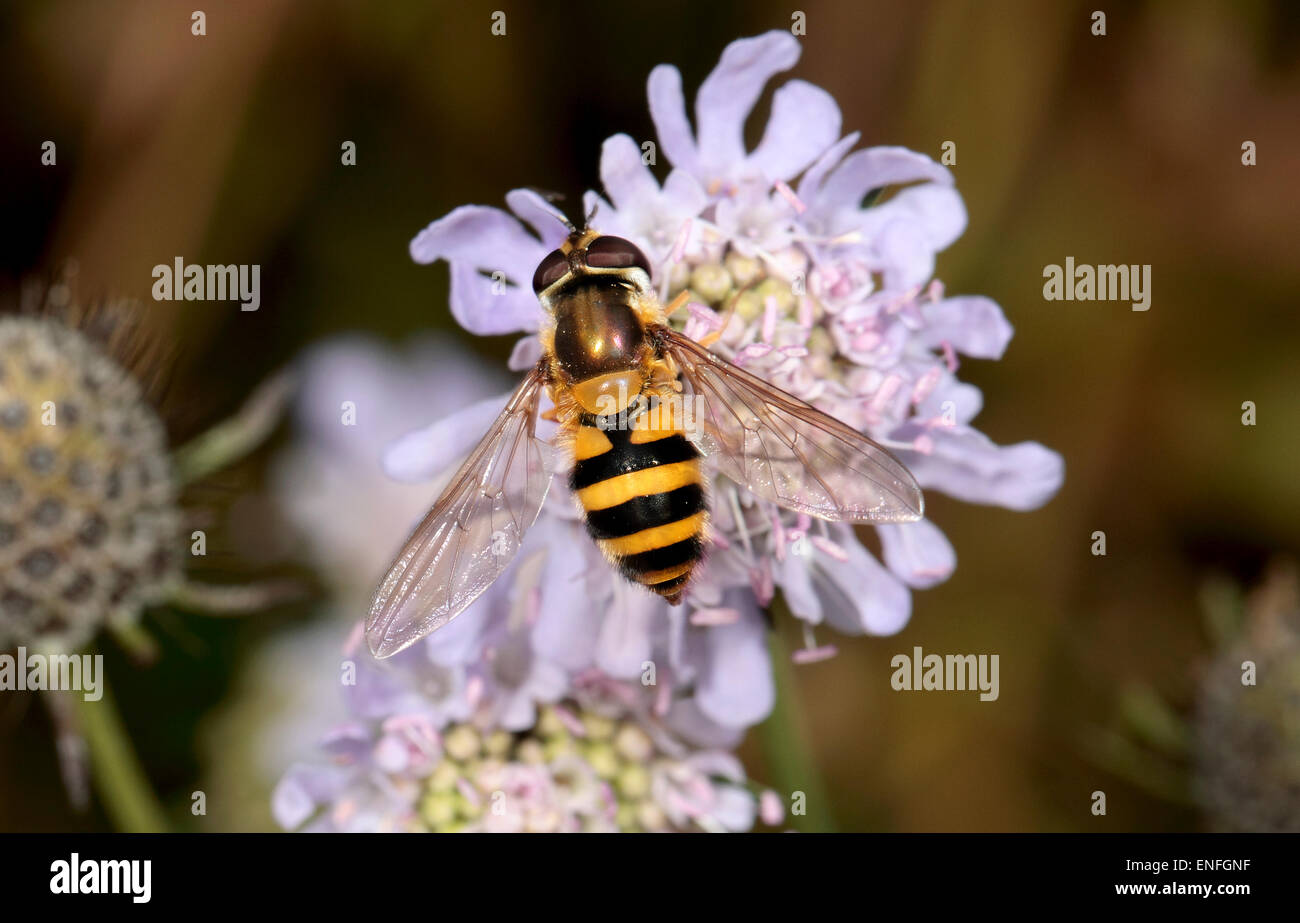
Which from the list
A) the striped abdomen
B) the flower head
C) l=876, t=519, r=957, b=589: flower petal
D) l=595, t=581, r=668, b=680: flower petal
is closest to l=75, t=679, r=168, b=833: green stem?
the flower head

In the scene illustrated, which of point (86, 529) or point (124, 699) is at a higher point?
point (86, 529)

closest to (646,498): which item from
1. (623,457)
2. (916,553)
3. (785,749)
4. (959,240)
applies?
(623,457)

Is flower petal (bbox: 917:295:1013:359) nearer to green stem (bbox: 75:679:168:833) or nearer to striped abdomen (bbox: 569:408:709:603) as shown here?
striped abdomen (bbox: 569:408:709:603)

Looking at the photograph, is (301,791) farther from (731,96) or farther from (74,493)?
(731,96)

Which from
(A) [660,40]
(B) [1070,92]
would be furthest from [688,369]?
(B) [1070,92]

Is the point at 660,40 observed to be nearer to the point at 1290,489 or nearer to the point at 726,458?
the point at 726,458

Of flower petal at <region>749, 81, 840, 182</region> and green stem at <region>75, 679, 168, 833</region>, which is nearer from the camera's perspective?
flower petal at <region>749, 81, 840, 182</region>

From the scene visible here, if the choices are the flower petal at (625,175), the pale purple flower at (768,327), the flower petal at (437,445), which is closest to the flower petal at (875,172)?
the pale purple flower at (768,327)

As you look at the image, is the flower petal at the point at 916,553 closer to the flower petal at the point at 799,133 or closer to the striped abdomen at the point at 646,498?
the striped abdomen at the point at 646,498
